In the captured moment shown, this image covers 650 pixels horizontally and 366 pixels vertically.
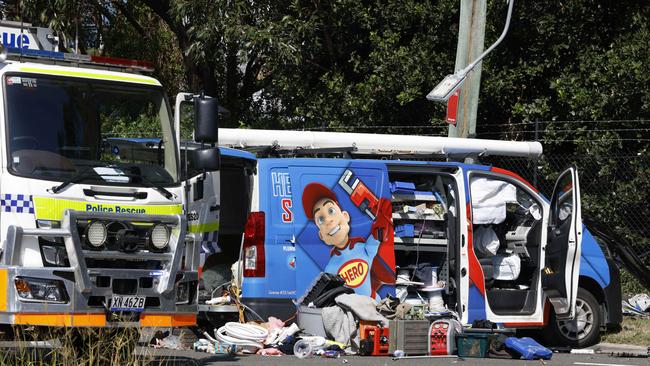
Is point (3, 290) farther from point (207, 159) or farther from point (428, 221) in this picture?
point (428, 221)

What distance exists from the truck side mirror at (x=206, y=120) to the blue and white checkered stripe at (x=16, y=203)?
1682 millimetres

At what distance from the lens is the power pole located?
15086 millimetres

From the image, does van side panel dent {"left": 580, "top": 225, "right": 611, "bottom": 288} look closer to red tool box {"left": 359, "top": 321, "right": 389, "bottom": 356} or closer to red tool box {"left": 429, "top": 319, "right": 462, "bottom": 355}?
red tool box {"left": 429, "top": 319, "right": 462, "bottom": 355}

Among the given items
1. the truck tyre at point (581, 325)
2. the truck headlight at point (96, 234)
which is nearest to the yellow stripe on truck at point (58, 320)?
the truck headlight at point (96, 234)

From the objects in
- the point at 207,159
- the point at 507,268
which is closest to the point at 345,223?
the point at 507,268

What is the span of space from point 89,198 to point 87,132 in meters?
0.70

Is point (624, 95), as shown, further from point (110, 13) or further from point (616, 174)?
point (110, 13)

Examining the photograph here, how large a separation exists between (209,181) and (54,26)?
342 inches

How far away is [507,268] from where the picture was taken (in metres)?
13.1

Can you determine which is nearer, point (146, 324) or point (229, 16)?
point (146, 324)

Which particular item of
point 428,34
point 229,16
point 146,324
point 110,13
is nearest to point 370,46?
point 428,34

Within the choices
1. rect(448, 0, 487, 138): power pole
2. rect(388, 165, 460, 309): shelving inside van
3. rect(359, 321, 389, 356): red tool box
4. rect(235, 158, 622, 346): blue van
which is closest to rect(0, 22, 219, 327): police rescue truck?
rect(235, 158, 622, 346): blue van

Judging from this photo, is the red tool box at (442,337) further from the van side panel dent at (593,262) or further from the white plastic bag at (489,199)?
the van side panel dent at (593,262)

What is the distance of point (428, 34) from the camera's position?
1897 cm
